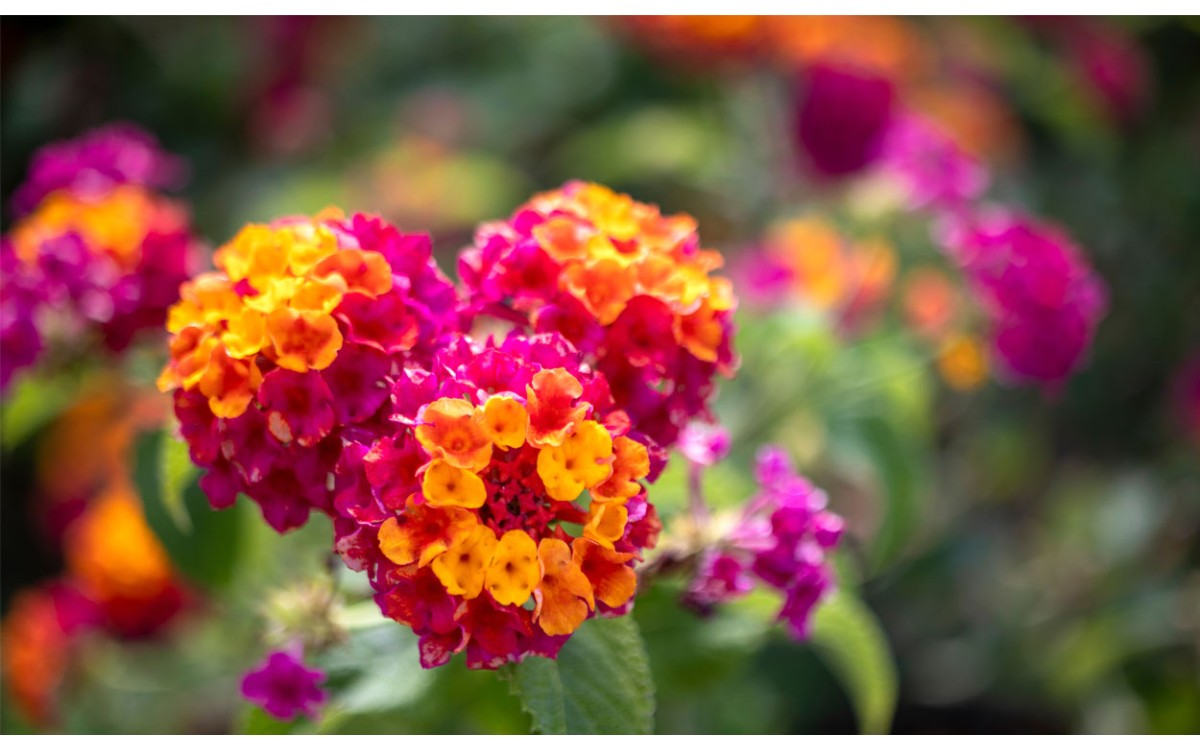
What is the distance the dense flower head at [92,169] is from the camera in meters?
1.28

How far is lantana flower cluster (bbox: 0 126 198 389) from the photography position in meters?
1.13

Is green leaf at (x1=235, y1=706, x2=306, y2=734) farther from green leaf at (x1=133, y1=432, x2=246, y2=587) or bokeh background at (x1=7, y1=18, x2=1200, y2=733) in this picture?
green leaf at (x1=133, y1=432, x2=246, y2=587)

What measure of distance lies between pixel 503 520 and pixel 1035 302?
758mm

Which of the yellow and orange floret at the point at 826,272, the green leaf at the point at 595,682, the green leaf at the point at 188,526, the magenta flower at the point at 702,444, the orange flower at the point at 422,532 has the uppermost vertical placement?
the orange flower at the point at 422,532

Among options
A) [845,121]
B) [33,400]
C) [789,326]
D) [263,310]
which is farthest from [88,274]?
[845,121]

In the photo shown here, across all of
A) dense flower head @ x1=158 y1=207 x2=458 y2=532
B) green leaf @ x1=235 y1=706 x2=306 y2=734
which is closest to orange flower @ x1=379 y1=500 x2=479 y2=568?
dense flower head @ x1=158 y1=207 x2=458 y2=532

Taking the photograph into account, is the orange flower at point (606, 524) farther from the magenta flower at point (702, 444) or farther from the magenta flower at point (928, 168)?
the magenta flower at point (928, 168)

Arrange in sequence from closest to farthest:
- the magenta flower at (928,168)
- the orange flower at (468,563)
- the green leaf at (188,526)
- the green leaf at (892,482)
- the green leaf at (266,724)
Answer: the orange flower at (468,563) < the green leaf at (266,724) < the green leaf at (188,526) < the green leaf at (892,482) < the magenta flower at (928,168)

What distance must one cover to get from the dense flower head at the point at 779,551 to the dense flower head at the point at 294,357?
31cm

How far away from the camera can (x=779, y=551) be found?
37.1 inches

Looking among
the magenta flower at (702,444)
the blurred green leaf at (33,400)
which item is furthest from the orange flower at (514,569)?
the blurred green leaf at (33,400)

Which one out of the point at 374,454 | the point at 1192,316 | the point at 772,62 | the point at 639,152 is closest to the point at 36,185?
the point at 374,454

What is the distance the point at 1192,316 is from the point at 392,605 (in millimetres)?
2386

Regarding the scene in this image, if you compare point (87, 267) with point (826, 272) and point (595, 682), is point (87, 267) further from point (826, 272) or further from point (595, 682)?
point (826, 272)
